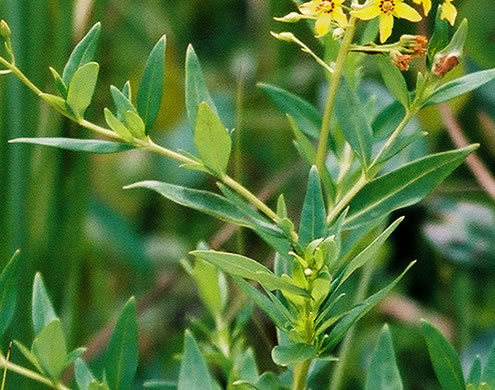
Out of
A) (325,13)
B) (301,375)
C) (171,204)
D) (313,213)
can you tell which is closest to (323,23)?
(325,13)

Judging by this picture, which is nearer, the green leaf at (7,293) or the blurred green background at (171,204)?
the green leaf at (7,293)

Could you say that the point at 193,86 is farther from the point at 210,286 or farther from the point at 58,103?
the point at 210,286

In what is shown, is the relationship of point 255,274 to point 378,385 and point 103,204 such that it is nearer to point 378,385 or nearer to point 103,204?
point 378,385

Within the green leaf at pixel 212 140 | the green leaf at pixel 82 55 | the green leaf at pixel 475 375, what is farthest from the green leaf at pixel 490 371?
the green leaf at pixel 82 55

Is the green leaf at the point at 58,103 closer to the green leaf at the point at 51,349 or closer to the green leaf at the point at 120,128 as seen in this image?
the green leaf at the point at 120,128

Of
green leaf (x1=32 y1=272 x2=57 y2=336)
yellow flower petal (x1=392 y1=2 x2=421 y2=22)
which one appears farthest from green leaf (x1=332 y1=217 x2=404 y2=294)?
green leaf (x1=32 y1=272 x2=57 y2=336)

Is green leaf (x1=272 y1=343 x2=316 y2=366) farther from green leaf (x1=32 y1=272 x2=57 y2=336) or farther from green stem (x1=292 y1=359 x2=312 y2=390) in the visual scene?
green leaf (x1=32 y1=272 x2=57 y2=336)

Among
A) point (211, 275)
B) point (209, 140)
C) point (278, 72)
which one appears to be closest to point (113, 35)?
point (278, 72)
